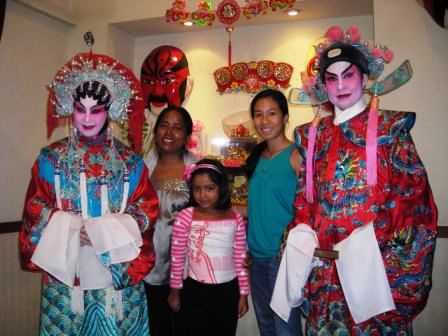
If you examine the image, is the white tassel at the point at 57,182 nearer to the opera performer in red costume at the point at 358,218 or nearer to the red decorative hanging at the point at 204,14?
the opera performer in red costume at the point at 358,218

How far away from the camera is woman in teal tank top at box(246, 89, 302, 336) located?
190 cm

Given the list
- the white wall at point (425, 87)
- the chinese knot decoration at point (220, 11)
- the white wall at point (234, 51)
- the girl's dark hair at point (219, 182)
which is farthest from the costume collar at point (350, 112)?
the white wall at point (234, 51)

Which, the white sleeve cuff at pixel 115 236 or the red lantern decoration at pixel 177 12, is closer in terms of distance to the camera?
the white sleeve cuff at pixel 115 236

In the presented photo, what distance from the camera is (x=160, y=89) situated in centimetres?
394

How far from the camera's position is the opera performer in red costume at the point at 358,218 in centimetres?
146

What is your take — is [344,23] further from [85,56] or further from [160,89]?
[85,56]

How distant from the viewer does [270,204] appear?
1.92 meters

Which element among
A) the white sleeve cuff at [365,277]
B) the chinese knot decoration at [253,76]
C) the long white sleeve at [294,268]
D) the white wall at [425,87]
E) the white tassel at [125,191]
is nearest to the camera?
the white sleeve cuff at [365,277]

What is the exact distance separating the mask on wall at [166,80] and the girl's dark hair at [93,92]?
83.4 inches

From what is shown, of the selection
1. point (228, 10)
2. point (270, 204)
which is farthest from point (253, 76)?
point (270, 204)

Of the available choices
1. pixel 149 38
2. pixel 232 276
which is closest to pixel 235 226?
pixel 232 276

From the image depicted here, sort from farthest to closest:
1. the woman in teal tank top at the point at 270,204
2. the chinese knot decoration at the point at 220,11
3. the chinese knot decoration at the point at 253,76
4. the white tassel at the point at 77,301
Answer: the chinese knot decoration at the point at 253,76, the chinese knot decoration at the point at 220,11, the woman in teal tank top at the point at 270,204, the white tassel at the point at 77,301

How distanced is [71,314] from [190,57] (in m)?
2.86

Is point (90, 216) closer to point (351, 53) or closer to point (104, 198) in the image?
point (104, 198)
